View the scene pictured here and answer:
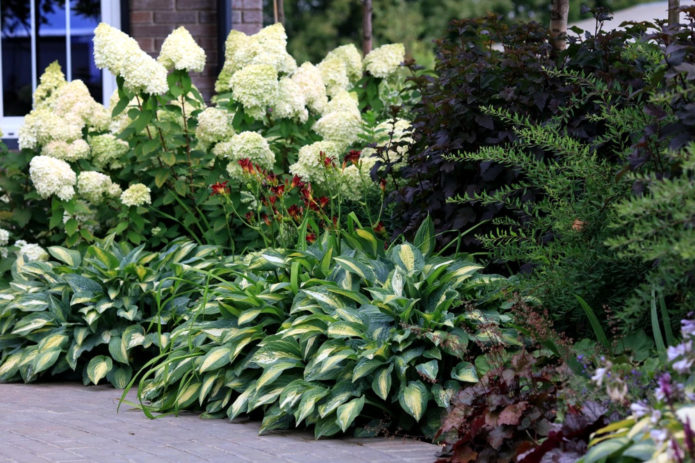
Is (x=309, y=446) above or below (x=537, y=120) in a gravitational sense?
below

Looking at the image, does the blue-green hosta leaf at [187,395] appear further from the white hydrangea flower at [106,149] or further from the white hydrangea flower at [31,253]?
A: the white hydrangea flower at [106,149]

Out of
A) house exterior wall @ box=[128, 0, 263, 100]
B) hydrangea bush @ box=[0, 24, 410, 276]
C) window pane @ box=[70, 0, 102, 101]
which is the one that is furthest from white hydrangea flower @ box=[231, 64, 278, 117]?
window pane @ box=[70, 0, 102, 101]

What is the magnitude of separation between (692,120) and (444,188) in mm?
1854

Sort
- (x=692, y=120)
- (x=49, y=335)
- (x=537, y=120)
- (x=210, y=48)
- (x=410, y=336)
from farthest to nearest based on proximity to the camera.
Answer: (x=210, y=48), (x=49, y=335), (x=537, y=120), (x=410, y=336), (x=692, y=120)

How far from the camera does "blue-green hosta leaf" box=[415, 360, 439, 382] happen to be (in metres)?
3.96

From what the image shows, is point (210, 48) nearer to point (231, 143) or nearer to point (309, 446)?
point (231, 143)

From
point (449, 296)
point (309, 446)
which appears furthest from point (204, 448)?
point (449, 296)

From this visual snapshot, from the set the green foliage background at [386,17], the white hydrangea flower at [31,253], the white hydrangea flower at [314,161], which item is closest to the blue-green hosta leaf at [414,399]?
the white hydrangea flower at [314,161]

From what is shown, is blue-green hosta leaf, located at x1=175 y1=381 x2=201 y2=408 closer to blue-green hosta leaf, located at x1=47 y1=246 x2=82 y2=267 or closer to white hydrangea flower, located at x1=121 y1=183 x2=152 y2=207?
blue-green hosta leaf, located at x1=47 y1=246 x2=82 y2=267

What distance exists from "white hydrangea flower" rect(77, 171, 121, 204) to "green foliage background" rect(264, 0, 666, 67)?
19.0 metres

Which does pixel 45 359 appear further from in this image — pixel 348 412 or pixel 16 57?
pixel 16 57

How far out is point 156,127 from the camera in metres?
6.48

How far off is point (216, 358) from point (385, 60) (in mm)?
3756

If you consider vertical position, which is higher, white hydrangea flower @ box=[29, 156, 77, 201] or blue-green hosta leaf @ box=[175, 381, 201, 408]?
white hydrangea flower @ box=[29, 156, 77, 201]
